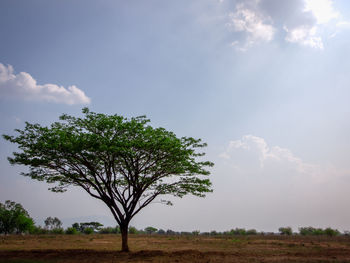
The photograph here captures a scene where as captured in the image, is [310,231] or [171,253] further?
[310,231]

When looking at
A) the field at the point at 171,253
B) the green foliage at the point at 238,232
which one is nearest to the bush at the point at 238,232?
the green foliage at the point at 238,232

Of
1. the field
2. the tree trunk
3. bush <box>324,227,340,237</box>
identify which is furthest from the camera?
bush <box>324,227,340,237</box>

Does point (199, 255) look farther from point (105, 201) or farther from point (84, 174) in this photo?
point (84, 174)

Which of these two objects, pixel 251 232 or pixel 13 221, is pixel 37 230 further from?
pixel 251 232

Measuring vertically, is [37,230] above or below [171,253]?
below

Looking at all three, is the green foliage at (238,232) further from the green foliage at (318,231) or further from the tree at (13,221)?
the tree at (13,221)

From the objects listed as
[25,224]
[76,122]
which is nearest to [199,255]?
[76,122]

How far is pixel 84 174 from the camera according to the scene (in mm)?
23703

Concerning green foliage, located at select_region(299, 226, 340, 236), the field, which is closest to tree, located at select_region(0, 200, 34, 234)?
the field

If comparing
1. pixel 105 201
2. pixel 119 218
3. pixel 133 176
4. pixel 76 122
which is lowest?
pixel 119 218

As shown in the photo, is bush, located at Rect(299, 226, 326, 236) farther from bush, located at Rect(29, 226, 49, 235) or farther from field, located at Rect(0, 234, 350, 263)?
bush, located at Rect(29, 226, 49, 235)

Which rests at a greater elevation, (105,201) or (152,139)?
(152,139)

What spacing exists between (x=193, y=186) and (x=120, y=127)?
335 inches

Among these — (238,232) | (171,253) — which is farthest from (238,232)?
(171,253)
